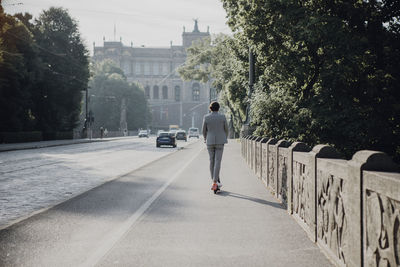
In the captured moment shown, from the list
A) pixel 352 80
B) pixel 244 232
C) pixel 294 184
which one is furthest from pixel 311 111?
pixel 244 232

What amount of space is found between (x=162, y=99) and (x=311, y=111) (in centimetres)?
13104

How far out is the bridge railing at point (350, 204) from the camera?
3471 mm

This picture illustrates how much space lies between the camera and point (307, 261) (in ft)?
17.1

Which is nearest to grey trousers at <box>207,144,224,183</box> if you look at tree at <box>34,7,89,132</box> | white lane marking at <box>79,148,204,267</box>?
white lane marking at <box>79,148,204,267</box>

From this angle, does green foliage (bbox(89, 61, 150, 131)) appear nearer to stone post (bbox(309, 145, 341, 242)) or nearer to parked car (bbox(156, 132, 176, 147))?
parked car (bbox(156, 132, 176, 147))

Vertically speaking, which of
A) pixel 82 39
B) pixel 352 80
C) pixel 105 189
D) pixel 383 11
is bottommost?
pixel 105 189

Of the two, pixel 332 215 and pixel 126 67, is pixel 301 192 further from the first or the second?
pixel 126 67

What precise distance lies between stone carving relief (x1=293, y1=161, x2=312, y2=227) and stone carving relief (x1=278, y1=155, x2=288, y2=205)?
1235 mm

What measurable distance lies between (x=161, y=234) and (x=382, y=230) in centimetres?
350

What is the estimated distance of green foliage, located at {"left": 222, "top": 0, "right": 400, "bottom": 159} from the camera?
19.4m

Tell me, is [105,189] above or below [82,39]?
below

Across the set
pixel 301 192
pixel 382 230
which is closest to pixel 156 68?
pixel 301 192

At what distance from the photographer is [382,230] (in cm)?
357

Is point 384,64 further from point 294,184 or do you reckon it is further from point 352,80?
point 294,184
